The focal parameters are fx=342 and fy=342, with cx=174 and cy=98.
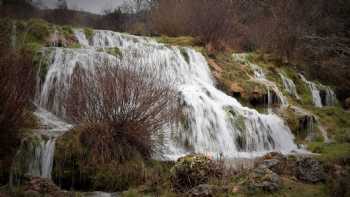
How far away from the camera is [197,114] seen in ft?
35.7

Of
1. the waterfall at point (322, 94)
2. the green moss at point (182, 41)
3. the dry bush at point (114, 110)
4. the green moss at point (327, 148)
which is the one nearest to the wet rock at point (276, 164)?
the dry bush at point (114, 110)

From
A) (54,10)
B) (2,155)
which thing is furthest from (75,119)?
(54,10)

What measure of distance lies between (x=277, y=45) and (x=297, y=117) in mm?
7693

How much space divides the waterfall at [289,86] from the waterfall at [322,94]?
3.98 ft

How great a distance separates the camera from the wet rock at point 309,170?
22.2 ft

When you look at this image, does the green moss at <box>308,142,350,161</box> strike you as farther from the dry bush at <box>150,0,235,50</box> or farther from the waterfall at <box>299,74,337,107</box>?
the dry bush at <box>150,0,235,50</box>

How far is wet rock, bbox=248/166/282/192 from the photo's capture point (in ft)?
19.9

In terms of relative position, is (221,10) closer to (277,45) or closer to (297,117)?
(277,45)

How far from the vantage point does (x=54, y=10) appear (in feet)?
89.7

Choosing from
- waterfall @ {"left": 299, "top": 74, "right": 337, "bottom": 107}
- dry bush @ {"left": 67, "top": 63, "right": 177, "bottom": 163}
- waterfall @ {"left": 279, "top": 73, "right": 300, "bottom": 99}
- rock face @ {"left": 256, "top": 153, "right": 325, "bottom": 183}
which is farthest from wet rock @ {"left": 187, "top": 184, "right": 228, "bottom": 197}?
waterfall @ {"left": 299, "top": 74, "right": 337, "bottom": 107}

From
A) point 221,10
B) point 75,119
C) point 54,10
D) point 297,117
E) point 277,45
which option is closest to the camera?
point 75,119

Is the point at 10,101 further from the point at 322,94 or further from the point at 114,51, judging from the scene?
the point at 322,94

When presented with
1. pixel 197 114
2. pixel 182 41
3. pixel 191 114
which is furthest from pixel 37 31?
pixel 197 114

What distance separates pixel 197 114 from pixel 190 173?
14.4ft
